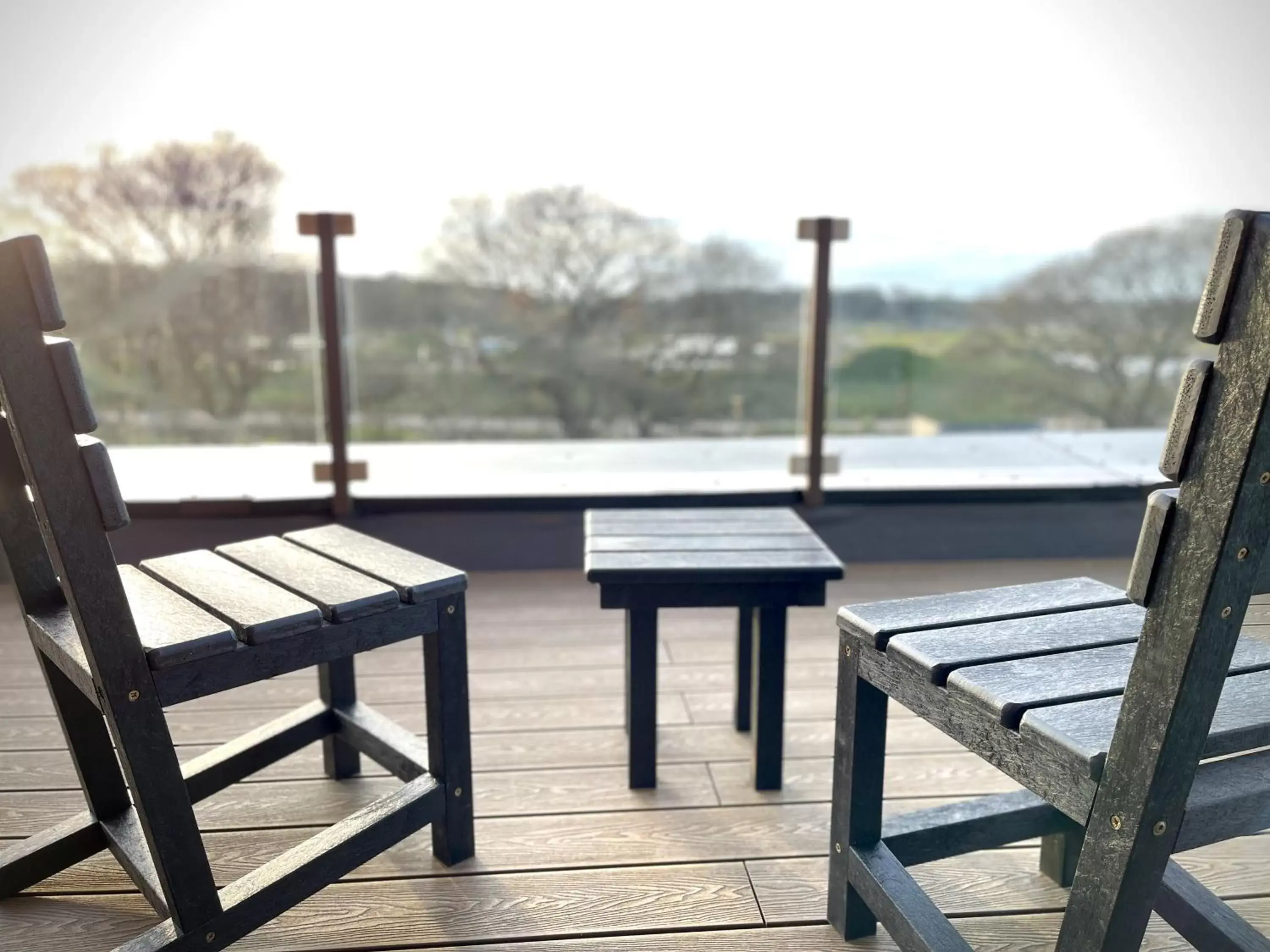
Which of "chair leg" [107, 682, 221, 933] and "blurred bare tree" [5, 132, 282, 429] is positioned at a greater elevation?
"blurred bare tree" [5, 132, 282, 429]

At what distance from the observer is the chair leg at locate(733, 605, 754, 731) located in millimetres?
2041

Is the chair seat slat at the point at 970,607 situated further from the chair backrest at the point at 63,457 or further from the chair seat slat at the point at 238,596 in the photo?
the chair backrest at the point at 63,457

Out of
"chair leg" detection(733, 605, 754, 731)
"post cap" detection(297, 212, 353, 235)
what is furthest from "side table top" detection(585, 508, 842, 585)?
"post cap" detection(297, 212, 353, 235)

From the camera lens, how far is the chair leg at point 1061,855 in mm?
1547

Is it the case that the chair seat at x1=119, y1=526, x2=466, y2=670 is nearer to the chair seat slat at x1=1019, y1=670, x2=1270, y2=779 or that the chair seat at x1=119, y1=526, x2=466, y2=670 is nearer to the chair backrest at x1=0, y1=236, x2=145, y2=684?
the chair backrest at x1=0, y1=236, x2=145, y2=684

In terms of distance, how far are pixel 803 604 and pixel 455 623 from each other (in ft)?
2.09

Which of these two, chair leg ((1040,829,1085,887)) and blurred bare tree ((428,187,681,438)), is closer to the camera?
chair leg ((1040,829,1085,887))

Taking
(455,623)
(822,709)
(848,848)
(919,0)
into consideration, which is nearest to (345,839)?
(455,623)

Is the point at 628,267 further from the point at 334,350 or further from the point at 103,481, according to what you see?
the point at 103,481

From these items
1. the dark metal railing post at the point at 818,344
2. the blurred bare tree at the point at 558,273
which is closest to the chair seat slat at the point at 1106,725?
the dark metal railing post at the point at 818,344

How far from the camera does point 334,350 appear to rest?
2.99 metres

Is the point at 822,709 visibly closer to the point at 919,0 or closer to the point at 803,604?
the point at 803,604

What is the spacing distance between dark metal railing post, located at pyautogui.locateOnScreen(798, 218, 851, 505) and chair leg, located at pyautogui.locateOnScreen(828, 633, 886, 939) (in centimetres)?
181

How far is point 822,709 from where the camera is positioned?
2219 mm
